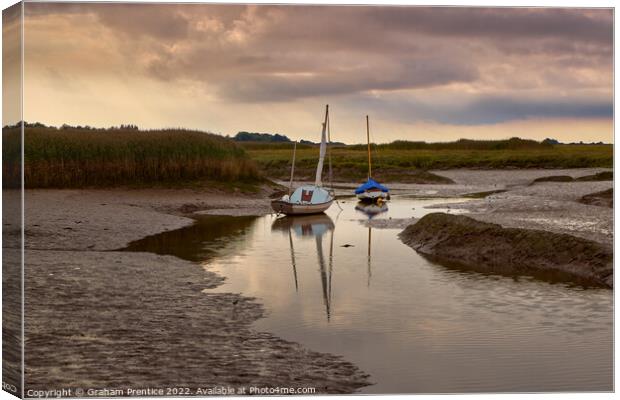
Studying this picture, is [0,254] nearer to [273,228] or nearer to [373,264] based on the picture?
[373,264]

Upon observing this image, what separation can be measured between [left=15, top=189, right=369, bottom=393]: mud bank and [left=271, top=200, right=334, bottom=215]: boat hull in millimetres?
17081

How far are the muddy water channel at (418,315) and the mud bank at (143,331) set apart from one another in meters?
0.79

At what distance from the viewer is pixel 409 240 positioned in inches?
1210

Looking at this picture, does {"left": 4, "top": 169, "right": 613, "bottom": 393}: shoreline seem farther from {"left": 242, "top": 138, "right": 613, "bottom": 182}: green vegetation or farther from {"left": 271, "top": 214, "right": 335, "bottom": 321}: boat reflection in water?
{"left": 242, "top": 138, "right": 613, "bottom": 182}: green vegetation

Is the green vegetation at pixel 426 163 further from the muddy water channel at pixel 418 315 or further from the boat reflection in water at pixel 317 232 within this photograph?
the muddy water channel at pixel 418 315

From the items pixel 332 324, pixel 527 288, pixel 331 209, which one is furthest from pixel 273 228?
pixel 332 324

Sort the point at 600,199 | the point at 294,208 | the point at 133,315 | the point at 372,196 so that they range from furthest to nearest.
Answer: the point at 372,196 → the point at 294,208 → the point at 600,199 → the point at 133,315

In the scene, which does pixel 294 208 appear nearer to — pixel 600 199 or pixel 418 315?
pixel 600 199

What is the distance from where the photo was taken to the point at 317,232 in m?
36.5

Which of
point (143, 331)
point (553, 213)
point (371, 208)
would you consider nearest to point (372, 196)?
point (371, 208)

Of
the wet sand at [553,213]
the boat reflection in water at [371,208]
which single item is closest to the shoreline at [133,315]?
the wet sand at [553,213]

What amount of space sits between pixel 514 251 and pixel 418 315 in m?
9.16

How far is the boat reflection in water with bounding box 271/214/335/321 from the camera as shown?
21.2m

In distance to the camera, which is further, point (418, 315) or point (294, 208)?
point (294, 208)
